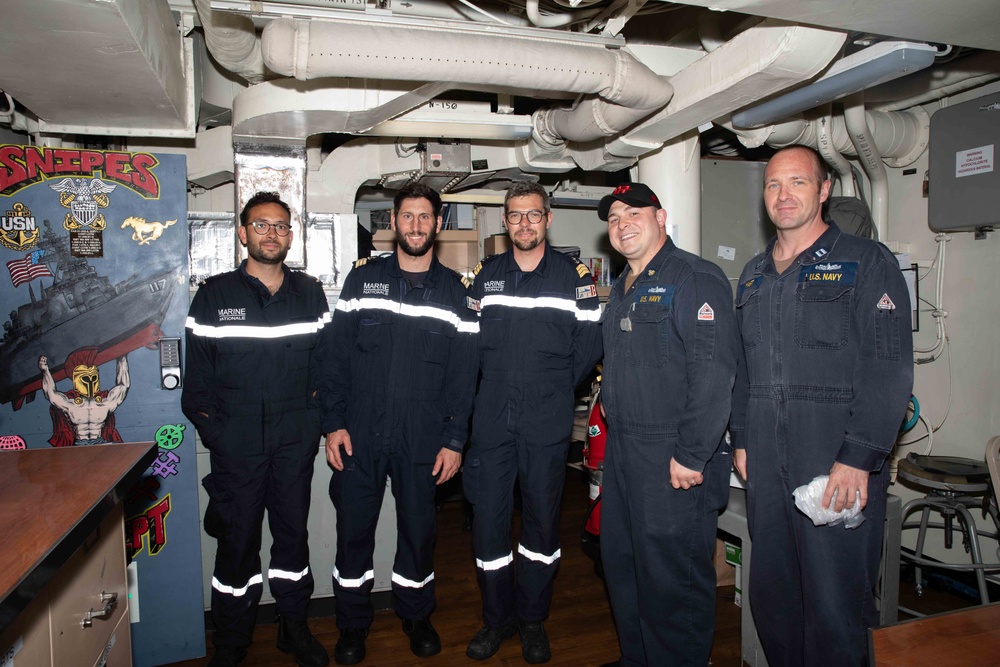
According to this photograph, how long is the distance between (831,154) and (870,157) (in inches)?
8.9

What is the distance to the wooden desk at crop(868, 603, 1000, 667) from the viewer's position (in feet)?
3.33

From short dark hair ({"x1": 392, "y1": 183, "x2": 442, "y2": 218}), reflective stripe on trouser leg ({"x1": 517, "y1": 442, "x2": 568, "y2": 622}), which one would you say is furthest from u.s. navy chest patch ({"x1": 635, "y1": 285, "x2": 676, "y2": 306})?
short dark hair ({"x1": 392, "y1": 183, "x2": 442, "y2": 218})

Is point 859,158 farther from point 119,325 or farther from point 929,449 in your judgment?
point 119,325

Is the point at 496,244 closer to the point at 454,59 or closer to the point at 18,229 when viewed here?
the point at 454,59

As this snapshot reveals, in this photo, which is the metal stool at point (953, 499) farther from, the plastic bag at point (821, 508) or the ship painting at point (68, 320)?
the ship painting at point (68, 320)

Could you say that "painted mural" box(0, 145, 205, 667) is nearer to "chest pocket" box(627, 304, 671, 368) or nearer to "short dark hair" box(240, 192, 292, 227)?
"short dark hair" box(240, 192, 292, 227)

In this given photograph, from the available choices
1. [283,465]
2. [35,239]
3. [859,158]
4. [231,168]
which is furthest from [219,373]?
[859,158]

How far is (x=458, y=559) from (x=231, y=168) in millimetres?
2610

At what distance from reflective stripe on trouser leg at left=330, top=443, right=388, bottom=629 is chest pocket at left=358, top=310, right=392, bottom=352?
1.35ft

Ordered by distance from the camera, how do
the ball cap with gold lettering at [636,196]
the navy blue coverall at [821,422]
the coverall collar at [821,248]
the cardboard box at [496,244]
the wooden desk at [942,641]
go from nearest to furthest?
1. the wooden desk at [942,641]
2. the navy blue coverall at [821,422]
3. the coverall collar at [821,248]
4. the ball cap with gold lettering at [636,196]
5. the cardboard box at [496,244]

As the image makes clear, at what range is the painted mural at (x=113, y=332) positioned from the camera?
237cm

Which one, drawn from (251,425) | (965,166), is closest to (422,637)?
(251,425)

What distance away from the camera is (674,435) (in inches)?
80.4

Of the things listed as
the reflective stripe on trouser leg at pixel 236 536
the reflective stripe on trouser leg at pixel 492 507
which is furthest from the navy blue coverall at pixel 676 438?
the reflective stripe on trouser leg at pixel 236 536
